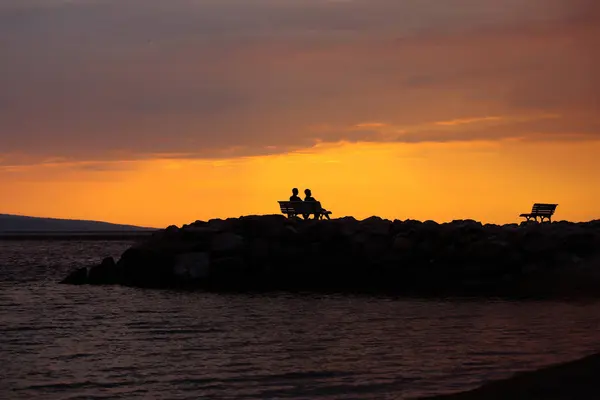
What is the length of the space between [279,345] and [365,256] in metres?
12.4

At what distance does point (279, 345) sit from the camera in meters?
15.3

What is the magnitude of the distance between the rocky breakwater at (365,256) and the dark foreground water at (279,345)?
3.57 metres

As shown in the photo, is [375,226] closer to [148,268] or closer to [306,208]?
[306,208]

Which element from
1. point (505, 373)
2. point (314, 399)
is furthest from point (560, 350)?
point (314, 399)

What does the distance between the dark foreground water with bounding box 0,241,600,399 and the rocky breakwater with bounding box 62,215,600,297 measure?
141 inches

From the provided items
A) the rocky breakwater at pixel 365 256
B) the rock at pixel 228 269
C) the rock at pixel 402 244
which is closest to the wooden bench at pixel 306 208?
the rocky breakwater at pixel 365 256

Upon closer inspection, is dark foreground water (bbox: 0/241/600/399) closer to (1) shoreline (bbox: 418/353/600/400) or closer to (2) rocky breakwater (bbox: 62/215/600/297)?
(1) shoreline (bbox: 418/353/600/400)

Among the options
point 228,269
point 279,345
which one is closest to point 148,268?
point 228,269

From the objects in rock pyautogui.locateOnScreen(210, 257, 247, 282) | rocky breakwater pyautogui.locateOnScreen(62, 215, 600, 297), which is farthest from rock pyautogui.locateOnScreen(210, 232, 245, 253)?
rock pyautogui.locateOnScreen(210, 257, 247, 282)

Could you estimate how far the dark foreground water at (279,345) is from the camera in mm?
11586

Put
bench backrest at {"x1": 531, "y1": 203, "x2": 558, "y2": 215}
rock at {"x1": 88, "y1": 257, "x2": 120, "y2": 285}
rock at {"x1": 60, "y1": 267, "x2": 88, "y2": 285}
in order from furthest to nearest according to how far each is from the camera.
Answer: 1. bench backrest at {"x1": 531, "y1": 203, "x2": 558, "y2": 215}
2. rock at {"x1": 60, "y1": 267, "x2": 88, "y2": 285}
3. rock at {"x1": 88, "y1": 257, "x2": 120, "y2": 285}

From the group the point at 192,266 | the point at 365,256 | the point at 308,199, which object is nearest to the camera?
the point at 365,256

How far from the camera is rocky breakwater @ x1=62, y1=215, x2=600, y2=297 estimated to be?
2573cm

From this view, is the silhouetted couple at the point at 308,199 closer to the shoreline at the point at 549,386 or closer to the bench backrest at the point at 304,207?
the bench backrest at the point at 304,207
